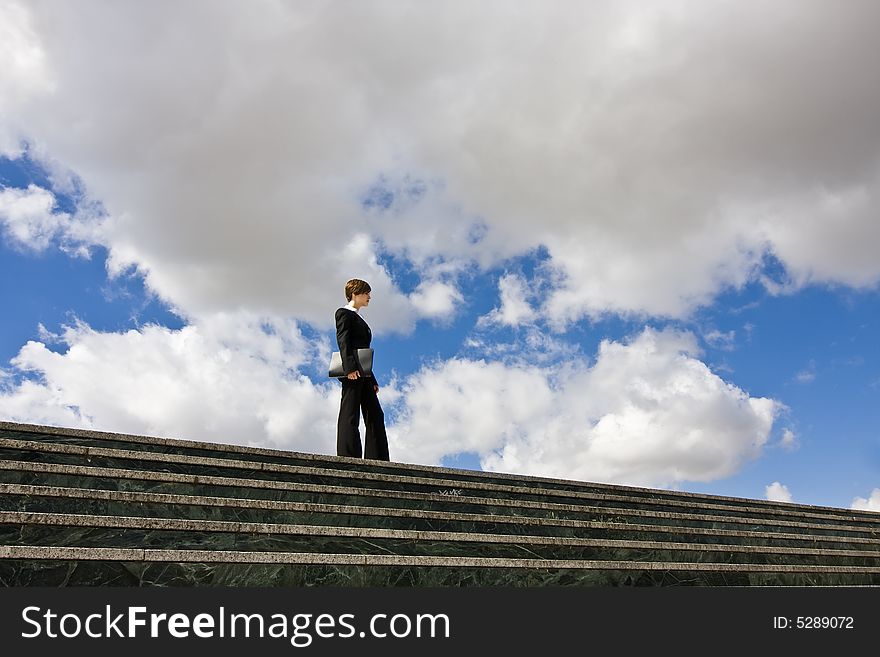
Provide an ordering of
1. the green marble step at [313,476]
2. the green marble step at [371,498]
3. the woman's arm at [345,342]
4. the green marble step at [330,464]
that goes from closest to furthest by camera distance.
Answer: the green marble step at [371,498] < the green marble step at [313,476] < the green marble step at [330,464] < the woman's arm at [345,342]

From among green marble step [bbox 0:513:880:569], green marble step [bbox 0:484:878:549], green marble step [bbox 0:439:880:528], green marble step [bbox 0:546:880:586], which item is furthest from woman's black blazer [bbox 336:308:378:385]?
green marble step [bbox 0:546:880:586]

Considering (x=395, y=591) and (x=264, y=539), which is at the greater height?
(x=264, y=539)

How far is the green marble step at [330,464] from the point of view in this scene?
240 inches

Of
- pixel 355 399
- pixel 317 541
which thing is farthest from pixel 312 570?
pixel 355 399

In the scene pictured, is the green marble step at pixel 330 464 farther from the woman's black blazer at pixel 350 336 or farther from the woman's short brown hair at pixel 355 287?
the woman's short brown hair at pixel 355 287

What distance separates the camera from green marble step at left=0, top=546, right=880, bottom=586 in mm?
4219

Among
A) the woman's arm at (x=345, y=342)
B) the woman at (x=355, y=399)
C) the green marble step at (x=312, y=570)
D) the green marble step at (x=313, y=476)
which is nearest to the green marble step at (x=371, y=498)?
the green marble step at (x=313, y=476)

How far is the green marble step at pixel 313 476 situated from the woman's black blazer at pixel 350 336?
1.60 m

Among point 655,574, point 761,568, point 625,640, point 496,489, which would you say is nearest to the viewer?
point 625,640

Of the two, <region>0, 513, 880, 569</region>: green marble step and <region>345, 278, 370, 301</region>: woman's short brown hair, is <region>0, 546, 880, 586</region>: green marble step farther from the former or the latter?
<region>345, 278, 370, 301</region>: woman's short brown hair

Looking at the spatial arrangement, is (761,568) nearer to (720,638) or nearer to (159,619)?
(720,638)

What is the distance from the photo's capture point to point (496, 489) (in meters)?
7.41

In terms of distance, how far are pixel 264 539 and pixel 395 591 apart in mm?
1200

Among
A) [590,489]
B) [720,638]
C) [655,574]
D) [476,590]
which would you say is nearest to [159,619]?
[476,590]
